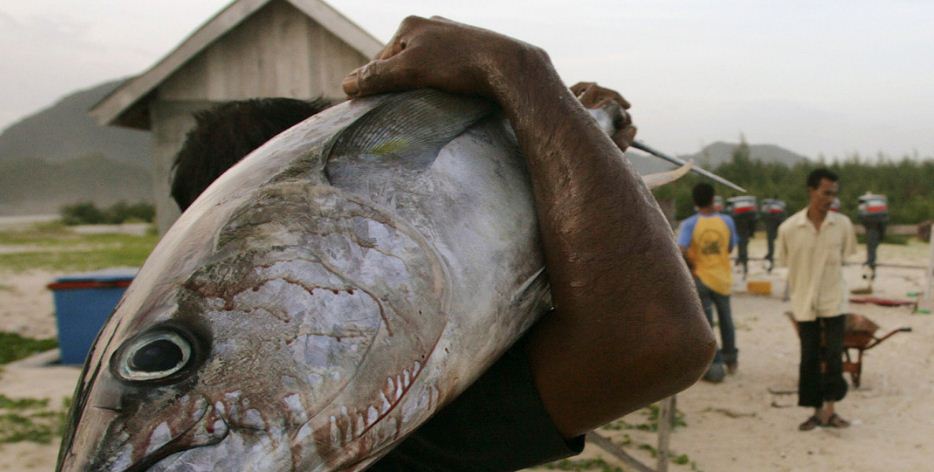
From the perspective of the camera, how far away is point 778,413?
6773 millimetres

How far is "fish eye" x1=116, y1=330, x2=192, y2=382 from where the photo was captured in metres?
0.81

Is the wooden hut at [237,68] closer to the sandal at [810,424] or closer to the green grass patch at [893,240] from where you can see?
the sandal at [810,424]

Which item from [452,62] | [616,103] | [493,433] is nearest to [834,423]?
[616,103]

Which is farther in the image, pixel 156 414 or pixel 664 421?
pixel 664 421

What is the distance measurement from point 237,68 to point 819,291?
6.04m

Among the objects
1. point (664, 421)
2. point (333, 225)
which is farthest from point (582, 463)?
point (333, 225)

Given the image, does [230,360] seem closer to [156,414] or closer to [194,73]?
[156,414]

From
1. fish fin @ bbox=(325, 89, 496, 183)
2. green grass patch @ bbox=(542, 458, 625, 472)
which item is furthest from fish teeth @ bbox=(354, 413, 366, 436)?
green grass patch @ bbox=(542, 458, 625, 472)

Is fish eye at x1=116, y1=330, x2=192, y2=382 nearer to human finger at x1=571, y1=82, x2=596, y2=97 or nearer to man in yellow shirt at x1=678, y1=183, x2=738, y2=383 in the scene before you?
human finger at x1=571, y1=82, x2=596, y2=97

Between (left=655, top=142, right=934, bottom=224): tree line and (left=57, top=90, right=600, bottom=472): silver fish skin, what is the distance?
23364mm

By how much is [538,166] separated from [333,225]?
37cm

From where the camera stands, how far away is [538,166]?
116 cm

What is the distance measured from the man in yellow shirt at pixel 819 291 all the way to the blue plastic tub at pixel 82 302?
681 cm

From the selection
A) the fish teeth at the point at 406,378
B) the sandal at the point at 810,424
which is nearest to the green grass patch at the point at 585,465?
the sandal at the point at 810,424
